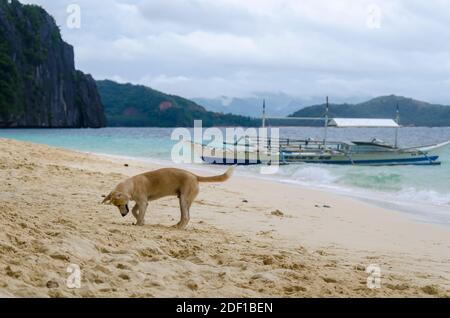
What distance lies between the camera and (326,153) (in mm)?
35719

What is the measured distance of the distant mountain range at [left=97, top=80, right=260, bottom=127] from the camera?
472 ft

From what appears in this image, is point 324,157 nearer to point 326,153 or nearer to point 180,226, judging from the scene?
point 326,153

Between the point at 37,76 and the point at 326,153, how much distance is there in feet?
253

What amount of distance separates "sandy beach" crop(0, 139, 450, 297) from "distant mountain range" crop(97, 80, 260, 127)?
131 meters

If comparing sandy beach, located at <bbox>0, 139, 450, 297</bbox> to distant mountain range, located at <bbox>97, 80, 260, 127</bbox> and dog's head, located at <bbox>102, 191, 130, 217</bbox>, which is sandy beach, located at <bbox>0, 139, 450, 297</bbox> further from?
distant mountain range, located at <bbox>97, 80, 260, 127</bbox>

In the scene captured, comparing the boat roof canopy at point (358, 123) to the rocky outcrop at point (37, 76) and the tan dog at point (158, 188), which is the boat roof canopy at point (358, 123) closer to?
the tan dog at point (158, 188)

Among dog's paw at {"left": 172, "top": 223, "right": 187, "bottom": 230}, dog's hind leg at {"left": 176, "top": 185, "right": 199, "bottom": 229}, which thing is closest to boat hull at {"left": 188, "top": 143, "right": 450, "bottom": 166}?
dog's hind leg at {"left": 176, "top": 185, "right": 199, "bottom": 229}

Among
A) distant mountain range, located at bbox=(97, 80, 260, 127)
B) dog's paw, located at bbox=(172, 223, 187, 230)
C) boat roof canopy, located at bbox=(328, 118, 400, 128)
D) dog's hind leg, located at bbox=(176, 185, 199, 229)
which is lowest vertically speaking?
dog's paw, located at bbox=(172, 223, 187, 230)

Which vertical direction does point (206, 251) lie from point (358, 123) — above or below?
below

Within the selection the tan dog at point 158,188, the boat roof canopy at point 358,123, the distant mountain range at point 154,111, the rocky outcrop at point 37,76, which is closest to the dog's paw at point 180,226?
the tan dog at point 158,188

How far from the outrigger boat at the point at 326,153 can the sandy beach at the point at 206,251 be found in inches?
829

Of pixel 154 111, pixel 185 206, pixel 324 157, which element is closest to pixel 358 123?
pixel 324 157

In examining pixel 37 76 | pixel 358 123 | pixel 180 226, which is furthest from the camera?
pixel 37 76
